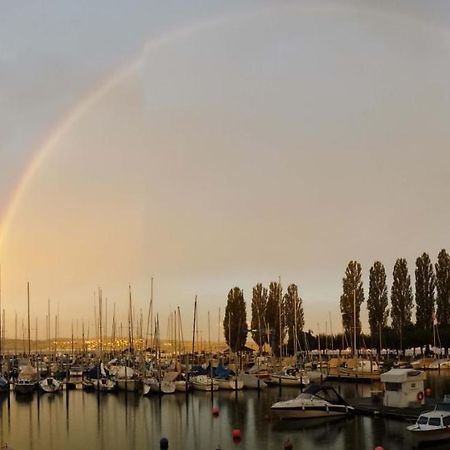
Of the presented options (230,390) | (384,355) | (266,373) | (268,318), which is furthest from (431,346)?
(230,390)

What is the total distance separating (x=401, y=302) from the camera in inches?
3292

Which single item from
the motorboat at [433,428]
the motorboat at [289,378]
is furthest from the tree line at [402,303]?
the motorboat at [433,428]

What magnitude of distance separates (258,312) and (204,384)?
41414 millimetres

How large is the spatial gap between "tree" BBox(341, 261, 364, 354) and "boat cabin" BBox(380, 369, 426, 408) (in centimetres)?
4719

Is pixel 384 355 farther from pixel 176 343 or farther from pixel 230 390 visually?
pixel 230 390

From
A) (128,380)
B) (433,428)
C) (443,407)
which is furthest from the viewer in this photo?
(128,380)

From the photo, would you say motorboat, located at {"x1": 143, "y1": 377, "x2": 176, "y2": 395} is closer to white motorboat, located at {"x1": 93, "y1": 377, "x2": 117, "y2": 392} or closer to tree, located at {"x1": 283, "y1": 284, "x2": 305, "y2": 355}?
white motorboat, located at {"x1": 93, "y1": 377, "x2": 117, "y2": 392}

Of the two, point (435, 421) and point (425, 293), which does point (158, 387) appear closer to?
point (435, 421)

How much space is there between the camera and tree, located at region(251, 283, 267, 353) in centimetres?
9247

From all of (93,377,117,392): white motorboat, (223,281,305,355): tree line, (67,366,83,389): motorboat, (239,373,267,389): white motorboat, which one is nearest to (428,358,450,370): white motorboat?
(223,281,305,355): tree line

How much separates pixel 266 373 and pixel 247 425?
27.2m

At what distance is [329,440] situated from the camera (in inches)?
1197

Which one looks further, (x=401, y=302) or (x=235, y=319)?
(x=235, y=319)

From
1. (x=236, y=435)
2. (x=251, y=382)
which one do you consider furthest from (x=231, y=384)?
(x=236, y=435)
